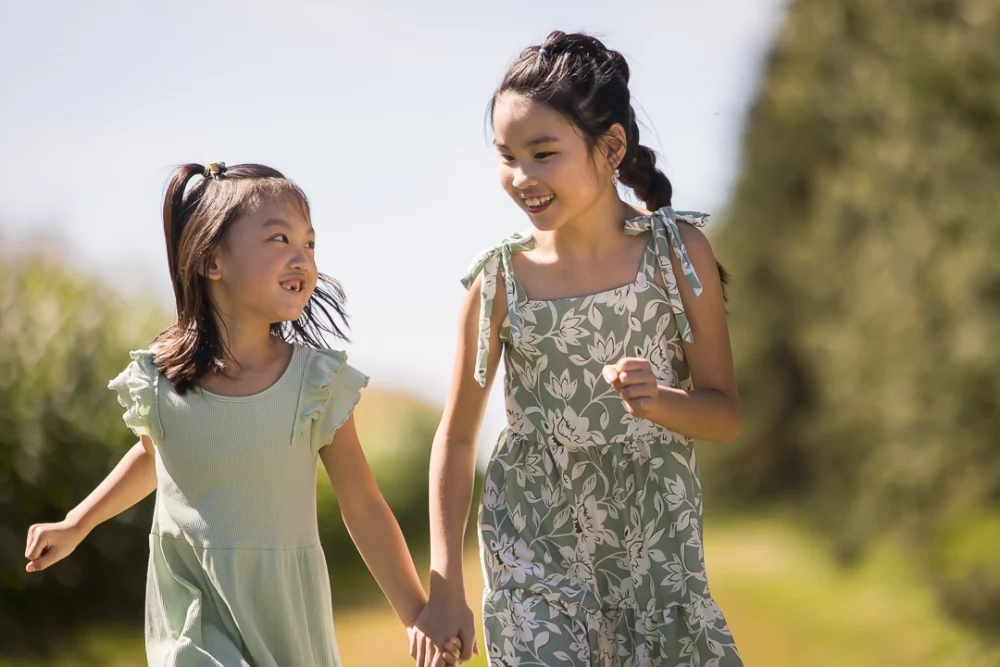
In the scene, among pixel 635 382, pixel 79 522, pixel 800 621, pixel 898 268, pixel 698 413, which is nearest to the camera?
pixel 635 382

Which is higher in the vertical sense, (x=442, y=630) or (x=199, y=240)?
(x=199, y=240)

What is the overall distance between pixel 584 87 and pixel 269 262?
861mm

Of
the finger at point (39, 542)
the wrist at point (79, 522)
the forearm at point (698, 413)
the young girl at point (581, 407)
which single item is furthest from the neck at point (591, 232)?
the finger at point (39, 542)

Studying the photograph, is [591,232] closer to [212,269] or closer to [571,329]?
[571,329]

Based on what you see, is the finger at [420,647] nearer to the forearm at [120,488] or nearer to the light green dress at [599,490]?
the light green dress at [599,490]

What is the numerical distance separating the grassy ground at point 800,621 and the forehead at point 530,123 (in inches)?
197

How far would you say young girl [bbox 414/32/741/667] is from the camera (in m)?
2.93

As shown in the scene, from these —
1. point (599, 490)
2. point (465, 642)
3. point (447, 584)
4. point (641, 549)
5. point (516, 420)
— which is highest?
point (516, 420)

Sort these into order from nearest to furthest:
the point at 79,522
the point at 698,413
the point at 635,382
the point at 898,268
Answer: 1. the point at 635,382
2. the point at 698,413
3. the point at 79,522
4. the point at 898,268

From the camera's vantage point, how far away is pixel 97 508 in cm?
310

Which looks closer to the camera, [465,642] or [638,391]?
[638,391]

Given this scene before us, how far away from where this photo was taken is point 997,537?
6730 millimetres

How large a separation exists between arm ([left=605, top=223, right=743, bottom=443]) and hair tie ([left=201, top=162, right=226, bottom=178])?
3.72 feet

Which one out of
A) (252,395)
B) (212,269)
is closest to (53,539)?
(252,395)
